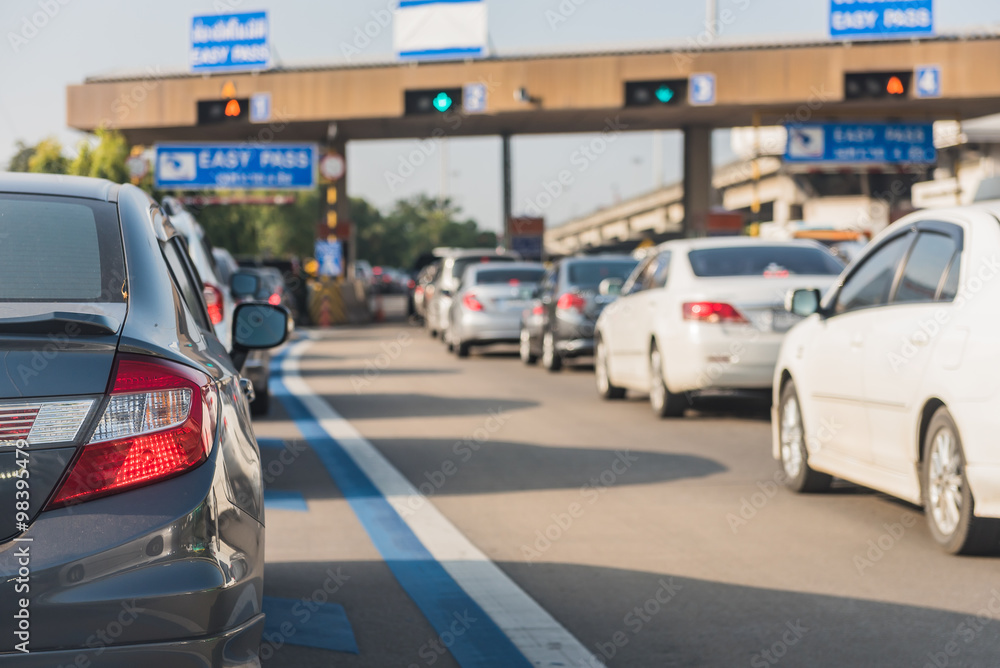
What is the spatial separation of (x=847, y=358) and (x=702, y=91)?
27845 millimetres

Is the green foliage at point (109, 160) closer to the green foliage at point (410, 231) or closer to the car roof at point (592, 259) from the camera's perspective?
the car roof at point (592, 259)

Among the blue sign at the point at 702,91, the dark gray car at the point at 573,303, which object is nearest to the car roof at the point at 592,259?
the dark gray car at the point at 573,303

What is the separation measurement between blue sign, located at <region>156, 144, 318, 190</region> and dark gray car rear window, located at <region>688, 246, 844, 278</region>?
29651mm

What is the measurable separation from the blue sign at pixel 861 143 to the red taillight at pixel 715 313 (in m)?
26.4

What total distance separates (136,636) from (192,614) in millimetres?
123

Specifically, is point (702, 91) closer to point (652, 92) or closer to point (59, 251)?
point (652, 92)

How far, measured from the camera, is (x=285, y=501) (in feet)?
26.4

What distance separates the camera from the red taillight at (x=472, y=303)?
22.4 m

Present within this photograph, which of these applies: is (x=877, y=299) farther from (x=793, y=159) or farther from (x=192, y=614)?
(x=793, y=159)

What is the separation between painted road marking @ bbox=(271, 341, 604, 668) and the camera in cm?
484

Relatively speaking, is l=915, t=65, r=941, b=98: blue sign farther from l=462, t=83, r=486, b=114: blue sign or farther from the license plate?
the license plate

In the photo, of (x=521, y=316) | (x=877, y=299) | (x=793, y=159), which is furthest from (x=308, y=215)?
(x=877, y=299)

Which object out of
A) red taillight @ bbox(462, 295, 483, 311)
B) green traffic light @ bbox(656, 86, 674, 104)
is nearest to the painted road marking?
red taillight @ bbox(462, 295, 483, 311)

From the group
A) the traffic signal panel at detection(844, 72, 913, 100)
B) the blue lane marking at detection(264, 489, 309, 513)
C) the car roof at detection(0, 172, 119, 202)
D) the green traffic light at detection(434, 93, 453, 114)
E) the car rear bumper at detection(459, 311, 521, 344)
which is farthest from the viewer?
the traffic signal panel at detection(844, 72, 913, 100)
